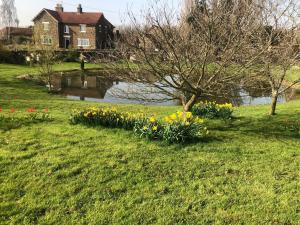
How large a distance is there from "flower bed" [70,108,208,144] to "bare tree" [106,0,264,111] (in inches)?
32.5

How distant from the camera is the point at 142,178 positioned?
551cm

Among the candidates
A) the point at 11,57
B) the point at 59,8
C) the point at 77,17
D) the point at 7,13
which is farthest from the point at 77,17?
the point at 7,13

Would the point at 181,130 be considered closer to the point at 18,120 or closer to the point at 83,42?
the point at 18,120

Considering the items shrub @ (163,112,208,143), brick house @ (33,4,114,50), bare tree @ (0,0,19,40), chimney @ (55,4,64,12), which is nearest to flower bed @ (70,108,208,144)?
shrub @ (163,112,208,143)

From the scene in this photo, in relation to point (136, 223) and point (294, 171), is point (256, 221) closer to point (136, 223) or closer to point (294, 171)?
point (136, 223)

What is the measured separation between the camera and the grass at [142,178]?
4.47 m

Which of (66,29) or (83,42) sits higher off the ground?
(66,29)

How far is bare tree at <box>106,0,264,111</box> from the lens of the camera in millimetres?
6117

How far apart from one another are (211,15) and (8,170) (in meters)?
4.98

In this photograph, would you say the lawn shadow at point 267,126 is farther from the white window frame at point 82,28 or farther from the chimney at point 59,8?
the chimney at point 59,8

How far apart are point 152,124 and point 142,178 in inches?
85.9

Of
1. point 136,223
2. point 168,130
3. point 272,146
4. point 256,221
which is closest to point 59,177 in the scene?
point 136,223

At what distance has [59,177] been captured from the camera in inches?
215

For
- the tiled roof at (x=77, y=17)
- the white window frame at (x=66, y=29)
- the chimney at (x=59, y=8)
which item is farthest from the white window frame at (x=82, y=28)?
the chimney at (x=59, y=8)
